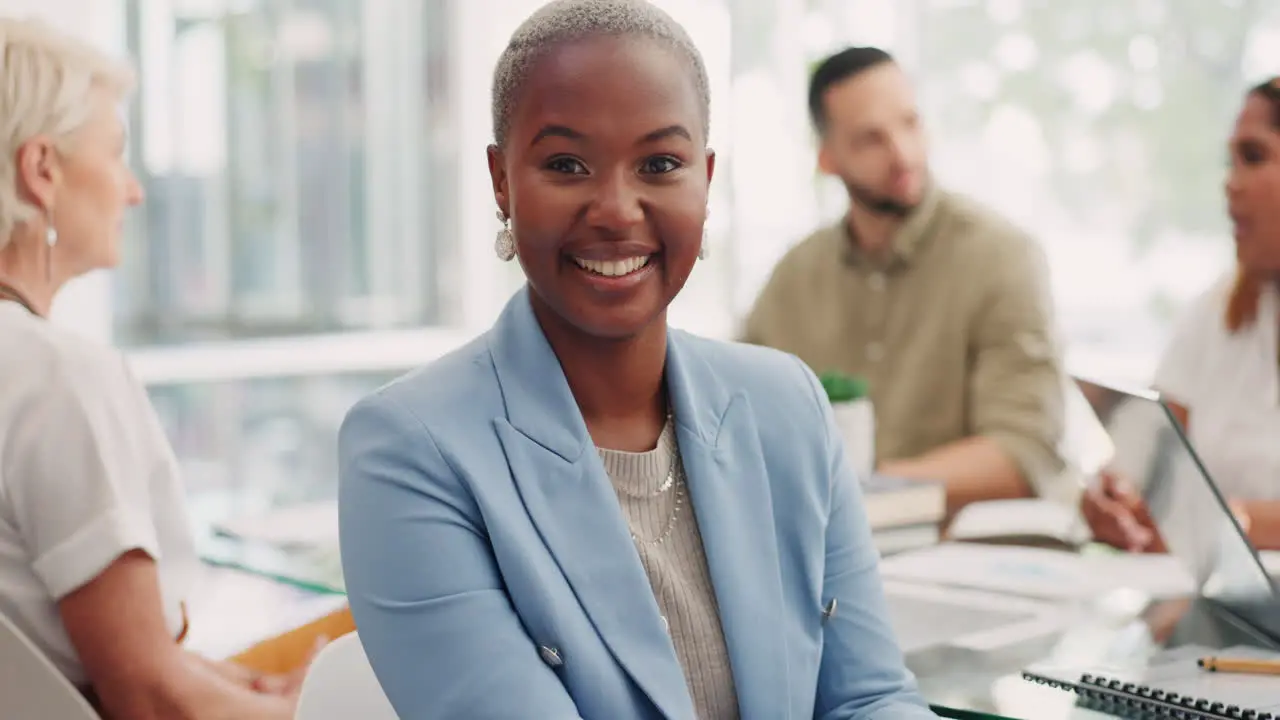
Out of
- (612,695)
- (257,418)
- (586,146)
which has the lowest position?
(257,418)

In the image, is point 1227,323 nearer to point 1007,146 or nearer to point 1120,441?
point 1120,441

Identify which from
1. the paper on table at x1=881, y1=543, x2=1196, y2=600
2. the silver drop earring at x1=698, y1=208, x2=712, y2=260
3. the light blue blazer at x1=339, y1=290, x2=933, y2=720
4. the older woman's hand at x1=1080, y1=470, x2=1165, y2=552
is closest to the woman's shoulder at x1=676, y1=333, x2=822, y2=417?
the light blue blazer at x1=339, y1=290, x2=933, y2=720

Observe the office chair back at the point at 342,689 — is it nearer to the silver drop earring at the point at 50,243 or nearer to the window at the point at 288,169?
the silver drop earring at the point at 50,243

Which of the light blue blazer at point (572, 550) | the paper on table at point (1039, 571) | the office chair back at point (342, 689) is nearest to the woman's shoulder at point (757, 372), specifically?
the light blue blazer at point (572, 550)

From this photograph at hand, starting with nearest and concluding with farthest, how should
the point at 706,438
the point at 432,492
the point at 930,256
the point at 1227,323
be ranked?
the point at 432,492 → the point at 706,438 → the point at 1227,323 → the point at 930,256

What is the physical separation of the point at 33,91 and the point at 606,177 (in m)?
0.98

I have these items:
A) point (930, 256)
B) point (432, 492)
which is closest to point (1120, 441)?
point (432, 492)

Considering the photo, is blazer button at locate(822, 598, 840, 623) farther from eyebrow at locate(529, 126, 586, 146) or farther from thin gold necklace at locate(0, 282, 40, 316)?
thin gold necklace at locate(0, 282, 40, 316)

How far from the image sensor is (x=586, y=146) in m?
1.11

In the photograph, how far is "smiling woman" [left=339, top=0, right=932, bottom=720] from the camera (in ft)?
3.55

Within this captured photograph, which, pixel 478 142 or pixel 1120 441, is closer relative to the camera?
pixel 1120 441

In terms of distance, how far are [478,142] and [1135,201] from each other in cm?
242

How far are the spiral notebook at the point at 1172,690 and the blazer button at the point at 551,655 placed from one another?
546 mm

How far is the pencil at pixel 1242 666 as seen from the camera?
4.49 feet
